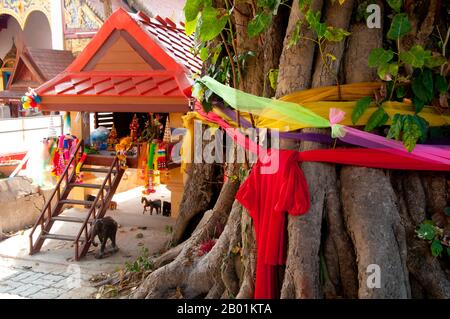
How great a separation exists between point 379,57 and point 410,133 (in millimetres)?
536

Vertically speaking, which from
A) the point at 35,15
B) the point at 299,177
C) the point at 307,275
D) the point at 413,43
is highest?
the point at 35,15

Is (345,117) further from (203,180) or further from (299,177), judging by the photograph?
(203,180)

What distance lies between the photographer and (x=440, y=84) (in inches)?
119

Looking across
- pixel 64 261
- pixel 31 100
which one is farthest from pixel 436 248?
pixel 31 100

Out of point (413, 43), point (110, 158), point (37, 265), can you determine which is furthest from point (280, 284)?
point (110, 158)

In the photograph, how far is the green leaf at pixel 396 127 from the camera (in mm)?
2939

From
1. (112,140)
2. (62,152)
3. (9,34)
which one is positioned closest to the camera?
(62,152)

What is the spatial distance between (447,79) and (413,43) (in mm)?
335

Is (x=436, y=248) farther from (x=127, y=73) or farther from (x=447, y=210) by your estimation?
(x=127, y=73)

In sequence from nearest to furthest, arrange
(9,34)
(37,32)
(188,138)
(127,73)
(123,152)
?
(188,138) < (127,73) < (123,152) < (37,32) < (9,34)

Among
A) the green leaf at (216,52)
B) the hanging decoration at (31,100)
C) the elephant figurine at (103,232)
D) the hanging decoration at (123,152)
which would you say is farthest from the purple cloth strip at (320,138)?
the hanging decoration at (31,100)

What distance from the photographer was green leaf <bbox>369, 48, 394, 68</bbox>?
9.81 ft

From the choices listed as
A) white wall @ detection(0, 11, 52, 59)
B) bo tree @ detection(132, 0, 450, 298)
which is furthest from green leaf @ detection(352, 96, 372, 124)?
white wall @ detection(0, 11, 52, 59)
